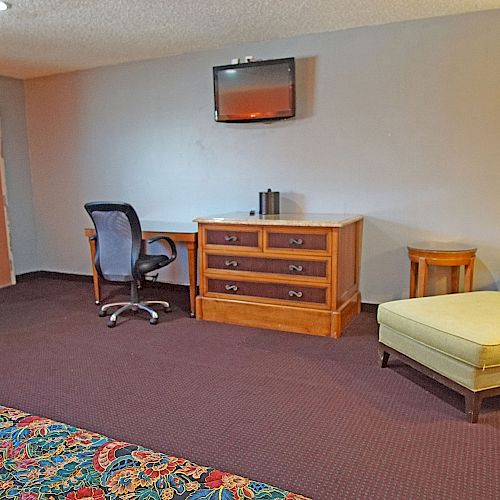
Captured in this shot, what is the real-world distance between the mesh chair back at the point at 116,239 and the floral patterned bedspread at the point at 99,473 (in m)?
1.72

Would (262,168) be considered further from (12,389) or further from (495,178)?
(12,389)

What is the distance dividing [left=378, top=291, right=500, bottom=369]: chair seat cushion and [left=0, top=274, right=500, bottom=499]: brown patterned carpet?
32cm

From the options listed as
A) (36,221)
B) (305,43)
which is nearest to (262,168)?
(305,43)

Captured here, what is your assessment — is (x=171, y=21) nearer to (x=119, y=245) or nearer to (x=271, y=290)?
(x=119, y=245)

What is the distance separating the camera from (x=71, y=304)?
14.2 ft

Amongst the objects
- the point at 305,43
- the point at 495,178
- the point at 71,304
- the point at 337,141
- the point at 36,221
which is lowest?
the point at 71,304

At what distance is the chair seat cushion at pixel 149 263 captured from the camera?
3.59 meters

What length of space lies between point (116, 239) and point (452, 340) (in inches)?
98.4

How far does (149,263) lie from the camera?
143 inches

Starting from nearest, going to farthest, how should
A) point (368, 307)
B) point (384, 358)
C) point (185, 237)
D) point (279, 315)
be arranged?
point (384, 358)
point (279, 315)
point (185, 237)
point (368, 307)

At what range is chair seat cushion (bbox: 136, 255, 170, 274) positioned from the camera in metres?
3.59

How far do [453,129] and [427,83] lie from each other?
409 millimetres

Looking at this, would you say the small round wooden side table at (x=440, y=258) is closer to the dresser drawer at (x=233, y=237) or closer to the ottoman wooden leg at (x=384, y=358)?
the ottoman wooden leg at (x=384, y=358)

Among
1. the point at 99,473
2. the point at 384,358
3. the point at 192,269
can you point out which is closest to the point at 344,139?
the point at 192,269
